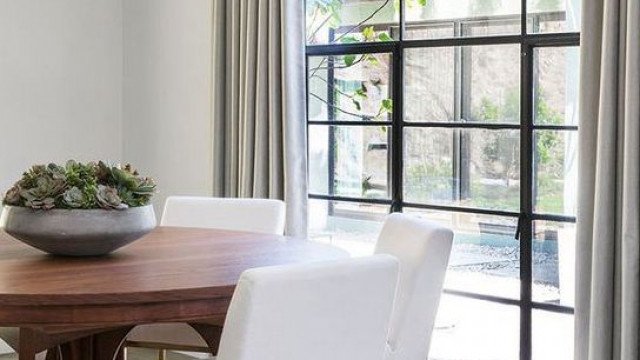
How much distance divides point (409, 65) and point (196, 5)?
1.38 metres

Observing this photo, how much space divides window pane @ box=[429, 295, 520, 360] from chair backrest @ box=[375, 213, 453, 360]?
1.17 meters

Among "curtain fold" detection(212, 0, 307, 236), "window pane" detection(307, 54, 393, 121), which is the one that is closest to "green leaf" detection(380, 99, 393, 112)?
"window pane" detection(307, 54, 393, 121)

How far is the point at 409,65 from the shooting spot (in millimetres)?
4340

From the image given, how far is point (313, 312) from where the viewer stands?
7.14 feet

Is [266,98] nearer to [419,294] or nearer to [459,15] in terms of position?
[459,15]

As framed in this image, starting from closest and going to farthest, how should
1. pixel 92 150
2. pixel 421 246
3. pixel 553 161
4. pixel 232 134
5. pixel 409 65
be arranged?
pixel 421 246 < pixel 553 161 < pixel 409 65 < pixel 232 134 < pixel 92 150

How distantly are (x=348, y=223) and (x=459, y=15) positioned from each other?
114cm

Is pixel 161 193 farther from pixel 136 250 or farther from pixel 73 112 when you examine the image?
pixel 136 250

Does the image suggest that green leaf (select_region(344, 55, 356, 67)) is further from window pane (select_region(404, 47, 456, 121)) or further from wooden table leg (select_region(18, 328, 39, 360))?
wooden table leg (select_region(18, 328, 39, 360))

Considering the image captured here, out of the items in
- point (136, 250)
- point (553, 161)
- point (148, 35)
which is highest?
point (148, 35)

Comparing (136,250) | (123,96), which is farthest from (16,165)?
(136,250)

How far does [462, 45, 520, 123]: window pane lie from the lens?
13.0 feet

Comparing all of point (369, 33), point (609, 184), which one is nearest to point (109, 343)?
point (609, 184)

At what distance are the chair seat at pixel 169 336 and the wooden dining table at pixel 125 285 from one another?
137mm
